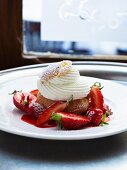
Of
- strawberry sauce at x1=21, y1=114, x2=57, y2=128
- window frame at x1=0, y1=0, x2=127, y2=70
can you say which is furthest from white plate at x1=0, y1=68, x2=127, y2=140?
window frame at x1=0, y1=0, x2=127, y2=70

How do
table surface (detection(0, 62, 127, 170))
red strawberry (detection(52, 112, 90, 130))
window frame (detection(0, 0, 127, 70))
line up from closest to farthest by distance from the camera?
table surface (detection(0, 62, 127, 170)), red strawberry (detection(52, 112, 90, 130)), window frame (detection(0, 0, 127, 70))

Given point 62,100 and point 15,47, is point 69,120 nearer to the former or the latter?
point 62,100

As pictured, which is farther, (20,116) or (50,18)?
(50,18)

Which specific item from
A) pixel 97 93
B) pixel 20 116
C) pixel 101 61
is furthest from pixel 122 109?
pixel 101 61

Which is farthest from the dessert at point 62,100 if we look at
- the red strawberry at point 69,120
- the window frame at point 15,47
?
the window frame at point 15,47

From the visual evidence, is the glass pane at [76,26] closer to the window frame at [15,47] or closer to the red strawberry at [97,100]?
the window frame at [15,47]

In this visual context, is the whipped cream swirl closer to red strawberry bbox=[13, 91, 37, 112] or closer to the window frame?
red strawberry bbox=[13, 91, 37, 112]

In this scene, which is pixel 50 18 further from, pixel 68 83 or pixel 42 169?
pixel 42 169
